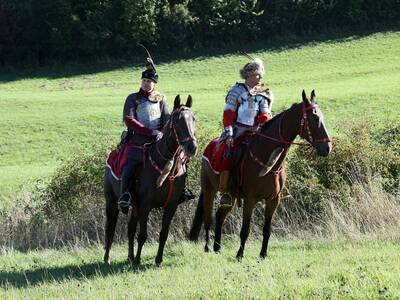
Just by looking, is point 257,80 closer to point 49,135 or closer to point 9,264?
point 9,264

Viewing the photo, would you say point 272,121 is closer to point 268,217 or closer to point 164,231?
point 268,217

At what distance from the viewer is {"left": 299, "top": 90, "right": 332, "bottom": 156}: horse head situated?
9.34 meters

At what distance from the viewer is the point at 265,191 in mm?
10156

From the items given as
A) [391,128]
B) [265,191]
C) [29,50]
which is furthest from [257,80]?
[29,50]

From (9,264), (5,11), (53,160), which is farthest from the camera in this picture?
(5,11)

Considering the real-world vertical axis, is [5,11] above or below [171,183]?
above

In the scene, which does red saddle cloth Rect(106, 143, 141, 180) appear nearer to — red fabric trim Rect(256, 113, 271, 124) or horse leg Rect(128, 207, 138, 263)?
horse leg Rect(128, 207, 138, 263)

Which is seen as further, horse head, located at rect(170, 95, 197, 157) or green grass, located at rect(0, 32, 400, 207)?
green grass, located at rect(0, 32, 400, 207)

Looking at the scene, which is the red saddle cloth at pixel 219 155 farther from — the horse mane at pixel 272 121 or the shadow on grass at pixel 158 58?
the shadow on grass at pixel 158 58

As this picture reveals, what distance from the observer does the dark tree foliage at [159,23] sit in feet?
152

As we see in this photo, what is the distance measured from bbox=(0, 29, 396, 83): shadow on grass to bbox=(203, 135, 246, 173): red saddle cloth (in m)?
34.5

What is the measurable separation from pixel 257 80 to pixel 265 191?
171 cm

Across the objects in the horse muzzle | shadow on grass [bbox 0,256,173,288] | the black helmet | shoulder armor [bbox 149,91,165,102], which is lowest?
shadow on grass [bbox 0,256,173,288]

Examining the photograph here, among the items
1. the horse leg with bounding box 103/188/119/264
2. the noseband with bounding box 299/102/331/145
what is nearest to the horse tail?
the horse leg with bounding box 103/188/119/264
